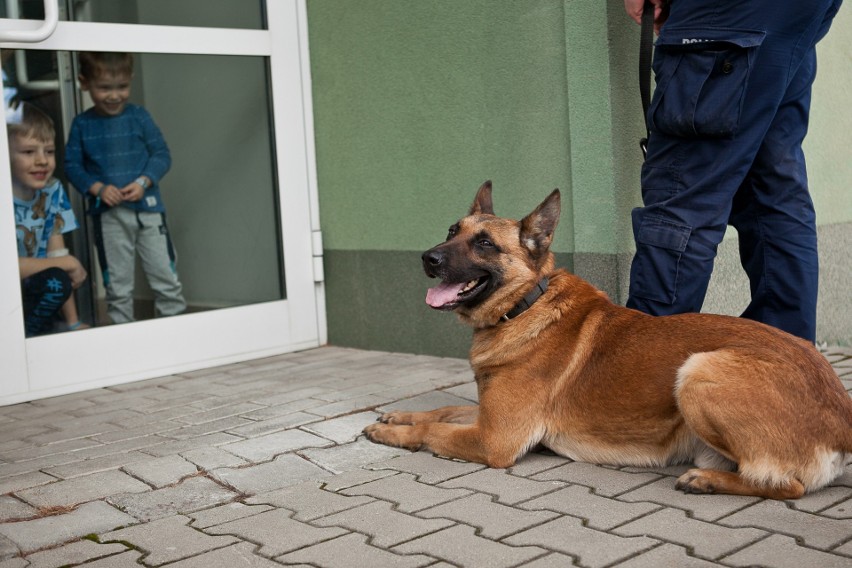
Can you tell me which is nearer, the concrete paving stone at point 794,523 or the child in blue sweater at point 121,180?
the concrete paving stone at point 794,523

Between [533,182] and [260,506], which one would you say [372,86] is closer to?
[533,182]

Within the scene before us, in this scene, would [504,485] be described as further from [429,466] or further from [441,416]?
[441,416]

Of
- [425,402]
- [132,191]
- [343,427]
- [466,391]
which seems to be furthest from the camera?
[132,191]

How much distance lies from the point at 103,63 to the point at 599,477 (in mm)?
3613

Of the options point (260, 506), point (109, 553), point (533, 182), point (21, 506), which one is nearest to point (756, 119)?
point (533, 182)

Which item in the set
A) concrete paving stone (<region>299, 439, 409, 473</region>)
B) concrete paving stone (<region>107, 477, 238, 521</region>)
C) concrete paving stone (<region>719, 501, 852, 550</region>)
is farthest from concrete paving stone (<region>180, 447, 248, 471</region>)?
concrete paving stone (<region>719, 501, 852, 550</region>)

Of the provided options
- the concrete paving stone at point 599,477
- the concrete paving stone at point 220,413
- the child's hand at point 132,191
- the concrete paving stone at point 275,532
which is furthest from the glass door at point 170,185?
the concrete paving stone at point 599,477

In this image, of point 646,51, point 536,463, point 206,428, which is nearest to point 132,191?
point 206,428

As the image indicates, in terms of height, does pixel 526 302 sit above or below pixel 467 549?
above

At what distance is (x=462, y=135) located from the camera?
18.0 feet

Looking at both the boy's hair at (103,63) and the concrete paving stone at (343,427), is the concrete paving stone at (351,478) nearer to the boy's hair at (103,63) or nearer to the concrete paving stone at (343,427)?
the concrete paving stone at (343,427)

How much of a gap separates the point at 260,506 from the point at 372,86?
10.7 feet

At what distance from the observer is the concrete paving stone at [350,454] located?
3756 millimetres

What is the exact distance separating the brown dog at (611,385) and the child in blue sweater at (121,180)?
2122 mm
